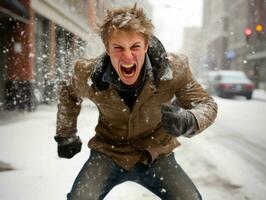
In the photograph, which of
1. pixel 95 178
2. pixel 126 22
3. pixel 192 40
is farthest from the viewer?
pixel 192 40

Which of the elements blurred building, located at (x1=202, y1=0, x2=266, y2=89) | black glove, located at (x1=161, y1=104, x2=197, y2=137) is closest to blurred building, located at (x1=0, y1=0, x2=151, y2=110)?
blurred building, located at (x1=202, y1=0, x2=266, y2=89)

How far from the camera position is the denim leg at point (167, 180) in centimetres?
258

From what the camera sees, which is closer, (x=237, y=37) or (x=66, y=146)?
(x=66, y=146)

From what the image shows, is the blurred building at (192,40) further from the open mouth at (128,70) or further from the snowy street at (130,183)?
the open mouth at (128,70)

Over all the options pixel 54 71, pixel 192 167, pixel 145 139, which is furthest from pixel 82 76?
pixel 54 71

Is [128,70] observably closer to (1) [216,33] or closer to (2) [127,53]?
(2) [127,53]

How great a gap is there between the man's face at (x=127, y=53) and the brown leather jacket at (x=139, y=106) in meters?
0.11

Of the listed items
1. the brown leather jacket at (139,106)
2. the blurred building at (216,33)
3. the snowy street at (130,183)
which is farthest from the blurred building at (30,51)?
the blurred building at (216,33)

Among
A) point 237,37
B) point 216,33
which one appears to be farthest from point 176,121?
Result: point 216,33

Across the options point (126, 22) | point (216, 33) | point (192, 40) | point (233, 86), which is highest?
point (126, 22)

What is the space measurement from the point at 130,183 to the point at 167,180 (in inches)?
105

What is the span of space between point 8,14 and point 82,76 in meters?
11.0

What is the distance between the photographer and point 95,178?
8.49 ft

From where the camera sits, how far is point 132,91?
2631 millimetres
